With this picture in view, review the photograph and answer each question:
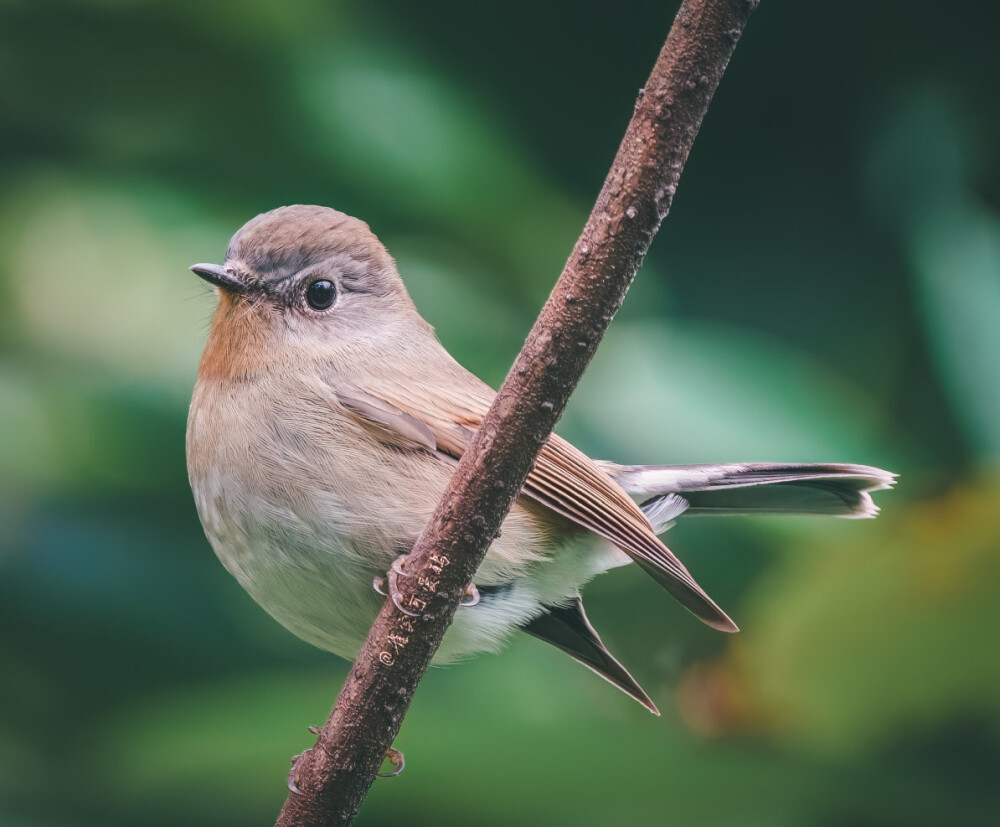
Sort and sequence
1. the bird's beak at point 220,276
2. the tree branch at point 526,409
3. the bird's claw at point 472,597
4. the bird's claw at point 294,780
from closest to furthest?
the tree branch at point 526,409 < the bird's claw at point 294,780 < the bird's claw at point 472,597 < the bird's beak at point 220,276

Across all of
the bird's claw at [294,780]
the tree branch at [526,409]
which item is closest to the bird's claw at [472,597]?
the tree branch at [526,409]

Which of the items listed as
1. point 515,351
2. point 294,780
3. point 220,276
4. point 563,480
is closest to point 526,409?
point 563,480

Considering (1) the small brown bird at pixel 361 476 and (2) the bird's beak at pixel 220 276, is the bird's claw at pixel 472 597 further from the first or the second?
(2) the bird's beak at pixel 220 276

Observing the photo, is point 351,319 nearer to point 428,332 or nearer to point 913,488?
point 428,332

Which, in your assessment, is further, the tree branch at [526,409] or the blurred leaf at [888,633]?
the blurred leaf at [888,633]

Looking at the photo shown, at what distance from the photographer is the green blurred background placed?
2.87m

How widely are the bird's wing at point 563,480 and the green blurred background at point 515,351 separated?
20.4 inches

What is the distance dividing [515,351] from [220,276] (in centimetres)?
130

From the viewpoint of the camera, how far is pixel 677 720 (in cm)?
307

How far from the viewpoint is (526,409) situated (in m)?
1.77

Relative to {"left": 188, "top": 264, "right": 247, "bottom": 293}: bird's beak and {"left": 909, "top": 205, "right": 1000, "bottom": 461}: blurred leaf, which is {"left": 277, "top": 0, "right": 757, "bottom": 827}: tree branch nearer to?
{"left": 188, "top": 264, "right": 247, "bottom": 293}: bird's beak

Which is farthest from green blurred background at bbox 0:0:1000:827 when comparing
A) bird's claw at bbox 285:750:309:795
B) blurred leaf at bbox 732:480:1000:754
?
bird's claw at bbox 285:750:309:795

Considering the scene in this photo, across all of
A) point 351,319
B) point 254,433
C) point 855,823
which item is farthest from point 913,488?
point 254,433

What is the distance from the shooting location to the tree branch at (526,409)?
62.2 inches
